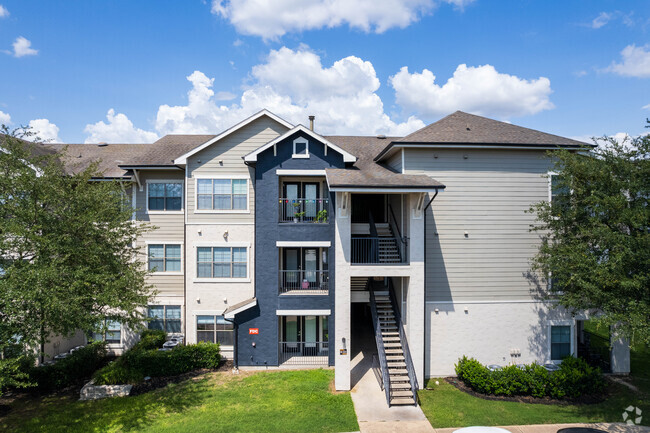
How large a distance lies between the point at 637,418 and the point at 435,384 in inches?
251

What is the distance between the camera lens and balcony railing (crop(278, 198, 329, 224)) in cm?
1670

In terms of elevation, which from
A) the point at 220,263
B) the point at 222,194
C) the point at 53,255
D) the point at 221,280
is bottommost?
the point at 221,280

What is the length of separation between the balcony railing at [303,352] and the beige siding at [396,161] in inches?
343

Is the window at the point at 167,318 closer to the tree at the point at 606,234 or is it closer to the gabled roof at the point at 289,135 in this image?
the gabled roof at the point at 289,135

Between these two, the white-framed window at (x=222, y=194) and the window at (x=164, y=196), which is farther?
the window at (x=164, y=196)

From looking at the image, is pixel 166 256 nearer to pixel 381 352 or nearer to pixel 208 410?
pixel 208 410

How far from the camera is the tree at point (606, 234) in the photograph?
10875mm

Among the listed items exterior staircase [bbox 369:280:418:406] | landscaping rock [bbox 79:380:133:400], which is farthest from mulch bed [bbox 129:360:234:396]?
exterior staircase [bbox 369:280:418:406]

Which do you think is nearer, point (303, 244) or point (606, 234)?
point (606, 234)

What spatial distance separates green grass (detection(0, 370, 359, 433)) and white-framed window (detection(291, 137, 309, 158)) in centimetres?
954

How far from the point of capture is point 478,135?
1539 cm

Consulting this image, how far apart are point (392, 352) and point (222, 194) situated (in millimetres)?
10656

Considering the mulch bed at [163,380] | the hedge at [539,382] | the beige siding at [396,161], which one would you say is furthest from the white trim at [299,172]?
the hedge at [539,382]

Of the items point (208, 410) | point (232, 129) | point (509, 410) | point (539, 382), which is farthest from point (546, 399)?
point (232, 129)
